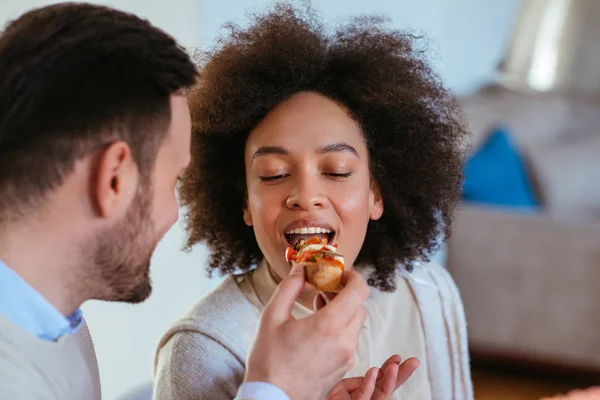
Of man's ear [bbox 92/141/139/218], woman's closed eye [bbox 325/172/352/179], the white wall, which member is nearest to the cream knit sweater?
woman's closed eye [bbox 325/172/352/179]

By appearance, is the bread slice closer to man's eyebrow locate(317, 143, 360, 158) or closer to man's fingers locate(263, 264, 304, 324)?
man's fingers locate(263, 264, 304, 324)

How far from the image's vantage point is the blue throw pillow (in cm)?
336

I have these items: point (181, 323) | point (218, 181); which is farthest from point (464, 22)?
point (181, 323)

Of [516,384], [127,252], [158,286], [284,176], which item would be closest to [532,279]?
[516,384]

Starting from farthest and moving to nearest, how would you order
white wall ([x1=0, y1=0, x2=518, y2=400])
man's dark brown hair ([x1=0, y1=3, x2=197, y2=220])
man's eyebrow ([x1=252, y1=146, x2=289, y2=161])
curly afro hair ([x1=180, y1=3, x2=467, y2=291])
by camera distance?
white wall ([x1=0, y1=0, x2=518, y2=400]) → curly afro hair ([x1=180, y1=3, x2=467, y2=291]) → man's eyebrow ([x1=252, y1=146, x2=289, y2=161]) → man's dark brown hair ([x1=0, y1=3, x2=197, y2=220])

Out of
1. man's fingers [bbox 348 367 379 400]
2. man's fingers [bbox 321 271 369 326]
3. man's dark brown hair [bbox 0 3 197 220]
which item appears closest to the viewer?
man's dark brown hair [bbox 0 3 197 220]

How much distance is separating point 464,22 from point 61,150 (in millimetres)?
3469

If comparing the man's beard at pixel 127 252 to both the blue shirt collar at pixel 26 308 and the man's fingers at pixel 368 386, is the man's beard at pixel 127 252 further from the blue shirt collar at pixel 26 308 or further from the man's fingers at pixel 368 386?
the man's fingers at pixel 368 386

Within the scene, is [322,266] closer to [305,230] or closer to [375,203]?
[305,230]

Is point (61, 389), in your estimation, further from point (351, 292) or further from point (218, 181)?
point (218, 181)

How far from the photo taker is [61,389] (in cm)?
108

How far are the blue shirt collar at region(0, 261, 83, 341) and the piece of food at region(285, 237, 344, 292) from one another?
13.7 inches

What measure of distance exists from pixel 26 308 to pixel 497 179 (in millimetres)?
2684

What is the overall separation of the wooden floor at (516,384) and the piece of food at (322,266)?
2.14 meters
